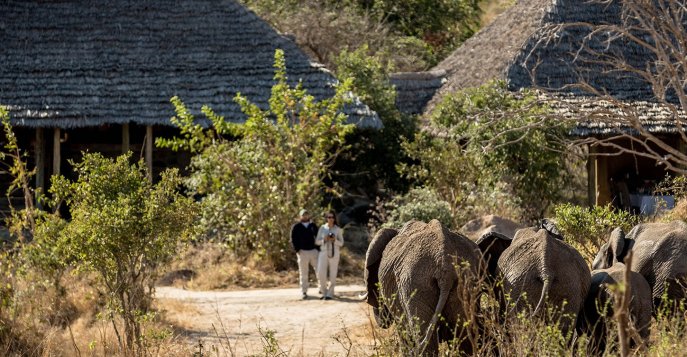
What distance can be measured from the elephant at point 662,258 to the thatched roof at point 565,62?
32.7 feet

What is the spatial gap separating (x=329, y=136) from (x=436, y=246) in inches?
369

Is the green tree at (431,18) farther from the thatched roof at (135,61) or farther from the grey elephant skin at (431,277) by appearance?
the grey elephant skin at (431,277)

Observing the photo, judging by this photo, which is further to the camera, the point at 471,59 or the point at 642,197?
the point at 471,59

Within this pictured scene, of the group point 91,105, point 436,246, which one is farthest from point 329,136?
point 436,246

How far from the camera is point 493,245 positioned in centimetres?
845

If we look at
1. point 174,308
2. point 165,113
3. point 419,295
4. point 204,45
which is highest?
point 204,45

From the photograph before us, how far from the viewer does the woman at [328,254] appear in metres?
13.6

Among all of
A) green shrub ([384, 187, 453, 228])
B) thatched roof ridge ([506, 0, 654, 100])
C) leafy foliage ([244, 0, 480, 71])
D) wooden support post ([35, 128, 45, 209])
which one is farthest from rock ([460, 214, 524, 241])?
leafy foliage ([244, 0, 480, 71])

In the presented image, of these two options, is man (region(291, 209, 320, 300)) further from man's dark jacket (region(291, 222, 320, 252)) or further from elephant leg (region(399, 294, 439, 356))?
elephant leg (region(399, 294, 439, 356))

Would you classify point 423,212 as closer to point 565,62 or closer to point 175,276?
point 175,276

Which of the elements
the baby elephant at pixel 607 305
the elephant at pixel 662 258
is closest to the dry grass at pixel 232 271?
the elephant at pixel 662 258

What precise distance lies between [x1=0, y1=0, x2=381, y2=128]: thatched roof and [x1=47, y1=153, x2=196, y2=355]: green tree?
946 cm

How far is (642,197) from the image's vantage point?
18.5 m

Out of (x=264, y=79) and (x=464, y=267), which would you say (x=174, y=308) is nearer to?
(x=464, y=267)
